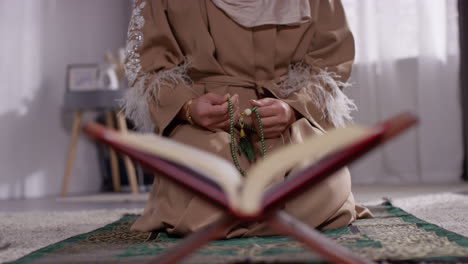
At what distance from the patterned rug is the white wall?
7.24 feet

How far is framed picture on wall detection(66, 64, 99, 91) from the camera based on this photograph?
10.5 feet

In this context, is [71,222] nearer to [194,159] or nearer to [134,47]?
[134,47]

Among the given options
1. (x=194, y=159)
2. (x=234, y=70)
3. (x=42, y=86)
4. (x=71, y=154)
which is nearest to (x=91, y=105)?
(x=71, y=154)

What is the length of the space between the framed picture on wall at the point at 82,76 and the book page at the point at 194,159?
2826mm

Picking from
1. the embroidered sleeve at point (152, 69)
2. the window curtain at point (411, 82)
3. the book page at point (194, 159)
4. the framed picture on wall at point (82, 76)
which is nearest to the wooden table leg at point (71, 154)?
the framed picture on wall at point (82, 76)

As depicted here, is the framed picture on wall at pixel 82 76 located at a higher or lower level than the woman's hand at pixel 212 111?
higher

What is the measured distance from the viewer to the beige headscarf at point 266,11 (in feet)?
3.98

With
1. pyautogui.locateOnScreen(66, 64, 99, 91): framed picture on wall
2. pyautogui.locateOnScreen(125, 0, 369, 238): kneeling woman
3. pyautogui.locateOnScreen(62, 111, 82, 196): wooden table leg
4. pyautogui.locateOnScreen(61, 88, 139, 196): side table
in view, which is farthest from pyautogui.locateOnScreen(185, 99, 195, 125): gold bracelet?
pyautogui.locateOnScreen(66, 64, 99, 91): framed picture on wall

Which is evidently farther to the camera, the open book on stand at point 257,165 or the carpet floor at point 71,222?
the carpet floor at point 71,222

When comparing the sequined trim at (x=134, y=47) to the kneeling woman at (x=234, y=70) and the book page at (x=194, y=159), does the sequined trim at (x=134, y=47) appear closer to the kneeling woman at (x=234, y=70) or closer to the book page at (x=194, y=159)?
the kneeling woman at (x=234, y=70)

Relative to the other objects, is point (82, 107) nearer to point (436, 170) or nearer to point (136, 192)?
point (136, 192)

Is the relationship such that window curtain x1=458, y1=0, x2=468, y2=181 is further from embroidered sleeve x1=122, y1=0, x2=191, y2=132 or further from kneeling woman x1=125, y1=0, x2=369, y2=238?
embroidered sleeve x1=122, y1=0, x2=191, y2=132

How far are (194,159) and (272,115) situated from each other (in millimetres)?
645

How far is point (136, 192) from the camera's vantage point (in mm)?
3039
